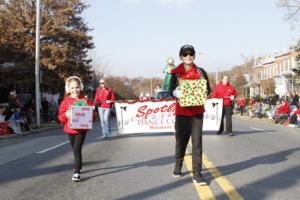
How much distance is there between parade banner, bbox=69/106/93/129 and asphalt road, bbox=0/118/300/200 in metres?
0.84

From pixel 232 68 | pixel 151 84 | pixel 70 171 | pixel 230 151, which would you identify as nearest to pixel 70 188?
pixel 70 171

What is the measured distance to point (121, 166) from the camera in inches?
347

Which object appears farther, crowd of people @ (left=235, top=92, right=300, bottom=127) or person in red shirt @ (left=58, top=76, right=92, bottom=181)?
crowd of people @ (left=235, top=92, right=300, bottom=127)

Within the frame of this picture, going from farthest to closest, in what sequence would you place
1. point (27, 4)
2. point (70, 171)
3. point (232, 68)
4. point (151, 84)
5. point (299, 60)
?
point (151, 84), point (232, 68), point (299, 60), point (27, 4), point (70, 171)

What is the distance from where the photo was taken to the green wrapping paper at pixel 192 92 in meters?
6.82

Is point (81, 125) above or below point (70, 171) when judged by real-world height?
above

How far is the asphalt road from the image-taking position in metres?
6.45

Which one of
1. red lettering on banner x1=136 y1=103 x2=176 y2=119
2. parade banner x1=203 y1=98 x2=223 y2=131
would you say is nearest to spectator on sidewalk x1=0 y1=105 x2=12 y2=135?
red lettering on banner x1=136 y1=103 x2=176 y2=119

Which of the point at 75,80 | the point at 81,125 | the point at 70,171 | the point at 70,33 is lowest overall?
the point at 70,171

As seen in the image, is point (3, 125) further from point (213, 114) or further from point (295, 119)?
point (295, 119)

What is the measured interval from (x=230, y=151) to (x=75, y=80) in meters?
4.42

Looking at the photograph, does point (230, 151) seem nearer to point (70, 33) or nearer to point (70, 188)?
point (70, 188)

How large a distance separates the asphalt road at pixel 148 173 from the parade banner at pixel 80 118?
0.84 metres

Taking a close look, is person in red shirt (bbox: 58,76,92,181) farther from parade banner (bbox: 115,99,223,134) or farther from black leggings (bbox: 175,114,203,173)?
parade banner (bbox: 115,99,223,134)
